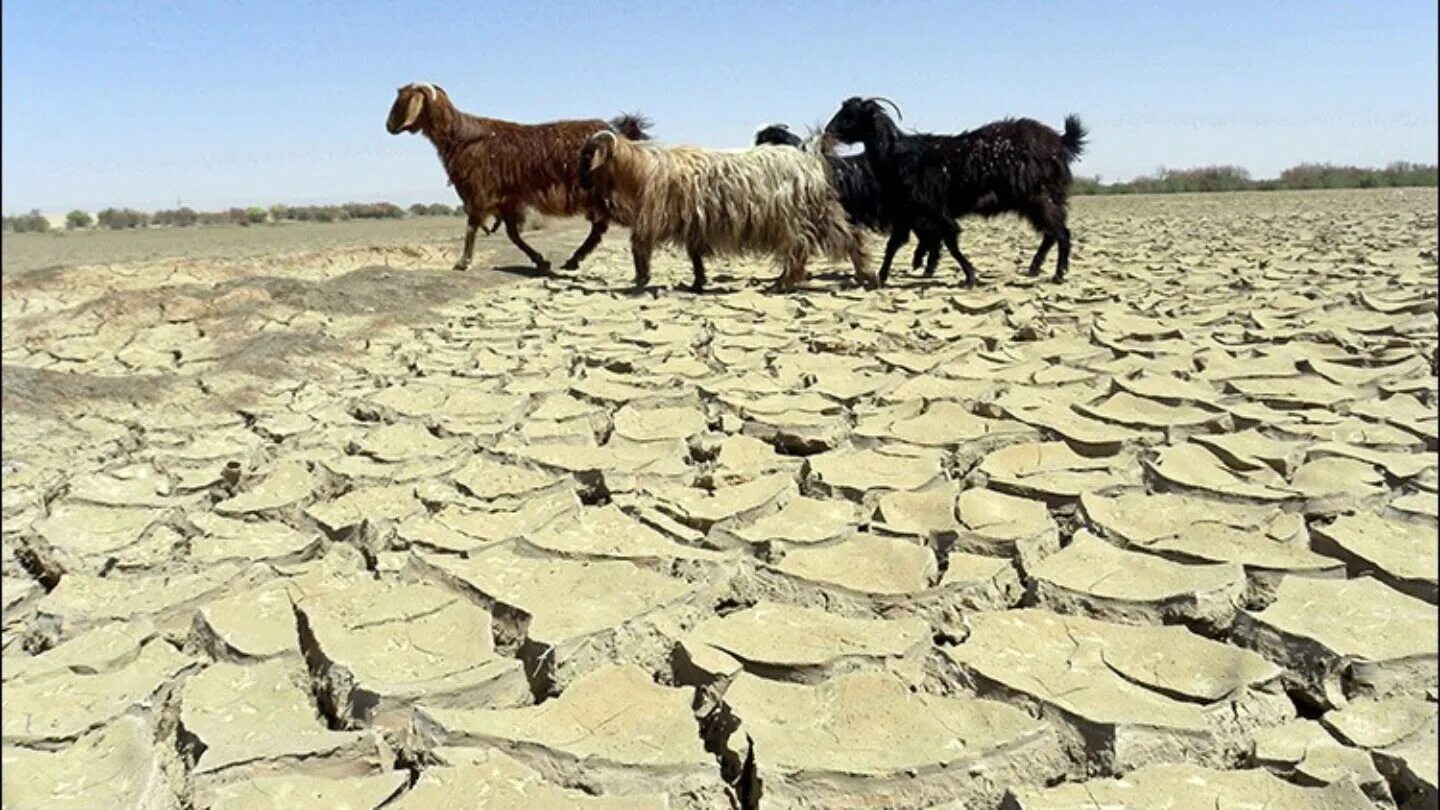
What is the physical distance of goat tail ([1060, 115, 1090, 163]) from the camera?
6.37m

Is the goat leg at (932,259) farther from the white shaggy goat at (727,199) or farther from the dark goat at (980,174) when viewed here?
the white shaggy goat at (727,199)

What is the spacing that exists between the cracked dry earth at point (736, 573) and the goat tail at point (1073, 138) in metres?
2.40

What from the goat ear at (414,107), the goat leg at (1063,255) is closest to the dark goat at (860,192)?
the goat leg at (1063,255)

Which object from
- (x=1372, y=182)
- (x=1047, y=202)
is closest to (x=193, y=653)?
(x=1047, y=202)

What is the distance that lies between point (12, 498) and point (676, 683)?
1.83 metres

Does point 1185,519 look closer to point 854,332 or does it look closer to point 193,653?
point 193,653

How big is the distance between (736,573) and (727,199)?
4515mm

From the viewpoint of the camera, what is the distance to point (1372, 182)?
18172mm

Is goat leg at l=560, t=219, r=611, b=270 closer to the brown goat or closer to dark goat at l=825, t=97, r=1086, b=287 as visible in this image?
the brown goat

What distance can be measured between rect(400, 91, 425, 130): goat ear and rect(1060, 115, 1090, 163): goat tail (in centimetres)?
429

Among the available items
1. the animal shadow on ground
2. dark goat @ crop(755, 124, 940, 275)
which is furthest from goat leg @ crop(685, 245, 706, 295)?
the animal shadow on ground

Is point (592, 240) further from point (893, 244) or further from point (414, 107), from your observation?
point (893, 244)

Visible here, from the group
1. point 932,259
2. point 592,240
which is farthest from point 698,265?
point 932,259

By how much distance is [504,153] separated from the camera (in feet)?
24.0
